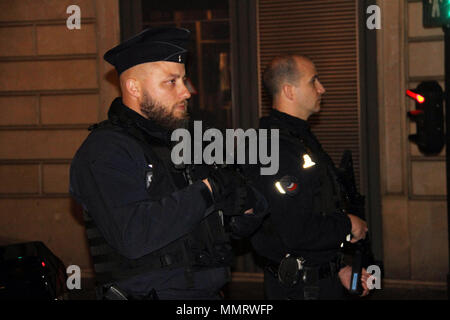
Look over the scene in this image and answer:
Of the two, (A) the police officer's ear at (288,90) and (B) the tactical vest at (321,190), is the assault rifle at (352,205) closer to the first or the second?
(B) the tactical vest at (321,190)

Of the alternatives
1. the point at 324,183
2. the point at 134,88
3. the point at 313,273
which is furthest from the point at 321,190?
the point at 134,88

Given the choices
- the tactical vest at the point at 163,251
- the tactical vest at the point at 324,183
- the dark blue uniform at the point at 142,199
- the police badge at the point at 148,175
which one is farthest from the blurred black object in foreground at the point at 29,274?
the tactical vest at the point at 324,183

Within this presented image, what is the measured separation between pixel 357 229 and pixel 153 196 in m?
1.44

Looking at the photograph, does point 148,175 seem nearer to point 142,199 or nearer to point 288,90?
point 142,199

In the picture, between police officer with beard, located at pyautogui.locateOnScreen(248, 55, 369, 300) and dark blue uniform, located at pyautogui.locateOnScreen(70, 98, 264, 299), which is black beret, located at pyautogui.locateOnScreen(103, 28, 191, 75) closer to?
dark blue uniform, located at pyautogui.locateOnScreen(70, 98, 264, 299)

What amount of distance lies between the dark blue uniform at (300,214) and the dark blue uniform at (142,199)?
2.38ft

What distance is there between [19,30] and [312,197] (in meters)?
5.37

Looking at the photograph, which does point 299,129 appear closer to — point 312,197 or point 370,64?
point 312,197

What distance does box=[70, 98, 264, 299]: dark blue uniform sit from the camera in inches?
101

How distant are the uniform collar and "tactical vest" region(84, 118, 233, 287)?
3 centimetres

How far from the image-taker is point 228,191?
8.90 ft

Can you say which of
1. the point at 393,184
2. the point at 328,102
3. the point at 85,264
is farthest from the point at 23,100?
the point at 393,184

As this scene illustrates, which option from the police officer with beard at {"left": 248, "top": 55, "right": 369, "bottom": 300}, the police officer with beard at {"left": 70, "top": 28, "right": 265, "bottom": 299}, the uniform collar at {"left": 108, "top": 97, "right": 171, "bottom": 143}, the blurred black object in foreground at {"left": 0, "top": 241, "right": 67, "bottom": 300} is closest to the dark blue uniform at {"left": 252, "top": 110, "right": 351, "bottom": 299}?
the police officer with beard at {"left": 248, "top": 55, "right": 369, "bottom": 300}

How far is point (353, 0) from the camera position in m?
6.96
